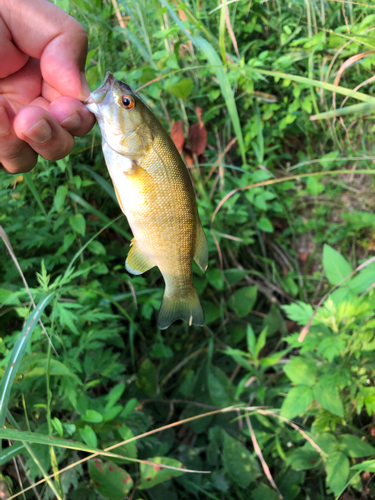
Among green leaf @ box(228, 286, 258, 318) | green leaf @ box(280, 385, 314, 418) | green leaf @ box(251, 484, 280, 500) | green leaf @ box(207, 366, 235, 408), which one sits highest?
green leaf @ box(280, 385, 314, 418)

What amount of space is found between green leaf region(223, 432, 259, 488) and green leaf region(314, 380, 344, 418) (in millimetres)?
513

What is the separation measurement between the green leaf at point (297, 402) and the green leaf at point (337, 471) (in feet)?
0.89

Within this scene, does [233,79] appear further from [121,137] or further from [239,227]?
[121,137]

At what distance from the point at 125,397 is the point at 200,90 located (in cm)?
207

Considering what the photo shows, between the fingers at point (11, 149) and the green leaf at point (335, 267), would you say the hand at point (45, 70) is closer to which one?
the fingers at point (11, 149)

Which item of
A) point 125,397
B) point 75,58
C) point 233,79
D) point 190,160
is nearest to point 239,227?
point 190,160

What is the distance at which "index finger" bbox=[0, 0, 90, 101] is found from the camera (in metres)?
1.24

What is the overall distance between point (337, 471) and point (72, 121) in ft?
5.90

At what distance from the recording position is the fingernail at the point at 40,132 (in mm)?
1043

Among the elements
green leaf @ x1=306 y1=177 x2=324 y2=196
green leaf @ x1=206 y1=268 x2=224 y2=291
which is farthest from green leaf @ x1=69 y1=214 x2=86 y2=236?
green leaf @ x1=306 y1=177 x2=324 y2=196

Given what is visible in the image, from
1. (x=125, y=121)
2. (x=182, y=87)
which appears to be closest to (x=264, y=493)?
(x=125, y=121)

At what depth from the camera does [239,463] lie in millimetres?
1657

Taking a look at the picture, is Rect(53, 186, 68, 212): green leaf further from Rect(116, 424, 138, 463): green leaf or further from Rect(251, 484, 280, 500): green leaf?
Rect(251, 484, 280, 500): green leaf

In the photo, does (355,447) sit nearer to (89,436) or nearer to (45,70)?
(89,436)
